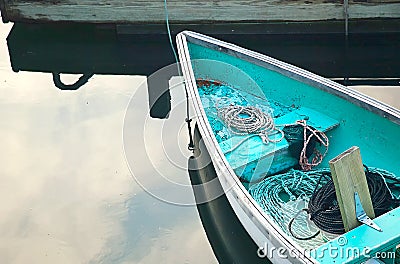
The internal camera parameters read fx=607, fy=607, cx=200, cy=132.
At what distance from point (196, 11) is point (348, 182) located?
3606mm

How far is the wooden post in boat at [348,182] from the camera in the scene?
3128 millimetres

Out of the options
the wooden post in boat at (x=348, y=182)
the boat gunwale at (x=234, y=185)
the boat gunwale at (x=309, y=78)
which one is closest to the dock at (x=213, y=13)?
the boat gunwale at (x=309, y=78)

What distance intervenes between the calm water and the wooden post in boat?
1.19m

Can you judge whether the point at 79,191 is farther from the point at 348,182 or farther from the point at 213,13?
the point at 213,13

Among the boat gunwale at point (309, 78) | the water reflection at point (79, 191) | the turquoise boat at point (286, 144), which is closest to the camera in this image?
the turquoise boat at point (286, 144)

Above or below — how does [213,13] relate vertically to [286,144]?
above

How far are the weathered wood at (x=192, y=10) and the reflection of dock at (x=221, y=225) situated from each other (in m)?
2.13

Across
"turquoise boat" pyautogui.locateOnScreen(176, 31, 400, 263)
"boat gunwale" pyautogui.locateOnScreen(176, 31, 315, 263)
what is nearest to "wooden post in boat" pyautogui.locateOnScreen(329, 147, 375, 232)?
"turquoise boat" pyautogui.locateOnScreen(176, 31, 400, 263)

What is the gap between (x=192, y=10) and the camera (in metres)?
6.35

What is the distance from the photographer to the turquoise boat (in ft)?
10.6

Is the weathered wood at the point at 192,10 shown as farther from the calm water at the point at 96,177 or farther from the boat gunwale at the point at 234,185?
the boat gunwale at the point at 234,185

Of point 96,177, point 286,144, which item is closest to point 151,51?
point 96,177

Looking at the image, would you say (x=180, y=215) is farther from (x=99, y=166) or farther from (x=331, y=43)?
(x=331, y=43)

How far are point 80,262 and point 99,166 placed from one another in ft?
3.35
